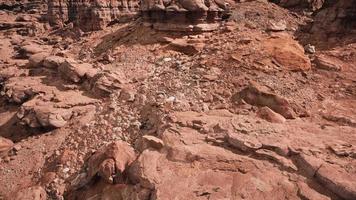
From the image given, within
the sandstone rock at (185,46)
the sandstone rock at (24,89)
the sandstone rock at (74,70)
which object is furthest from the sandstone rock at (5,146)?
the sandstone rock at (185,46)

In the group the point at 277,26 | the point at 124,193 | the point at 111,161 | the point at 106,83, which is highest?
the point at 277,26

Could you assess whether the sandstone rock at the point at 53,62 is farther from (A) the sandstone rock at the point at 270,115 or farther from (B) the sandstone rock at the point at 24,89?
(A) the sandstone rock at the point at 270,115

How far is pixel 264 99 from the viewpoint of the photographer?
11414mm

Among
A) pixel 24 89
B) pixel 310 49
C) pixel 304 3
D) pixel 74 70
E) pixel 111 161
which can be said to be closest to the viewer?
pixel 111 161

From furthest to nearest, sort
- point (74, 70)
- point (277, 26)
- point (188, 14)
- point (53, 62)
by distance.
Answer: point (53, 62) < point (188, 14) < point (277, 26) < point (74, 70)

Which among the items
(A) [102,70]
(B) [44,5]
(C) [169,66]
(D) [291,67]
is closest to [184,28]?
(C) [169,66]

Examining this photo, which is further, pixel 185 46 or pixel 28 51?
pixel 28 51

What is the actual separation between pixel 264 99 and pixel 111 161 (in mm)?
5477

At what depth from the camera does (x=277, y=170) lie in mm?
8211

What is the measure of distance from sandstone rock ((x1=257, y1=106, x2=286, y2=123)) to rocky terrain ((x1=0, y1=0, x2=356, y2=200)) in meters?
0.04

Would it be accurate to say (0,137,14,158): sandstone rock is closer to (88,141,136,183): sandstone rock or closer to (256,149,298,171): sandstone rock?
(88,141,136,183): sandstone rock

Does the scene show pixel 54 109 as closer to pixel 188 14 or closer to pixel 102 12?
pixel 188 14

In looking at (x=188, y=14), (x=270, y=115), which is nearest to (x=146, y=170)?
(x=270, y=115)

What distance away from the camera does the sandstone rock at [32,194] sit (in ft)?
31.4
